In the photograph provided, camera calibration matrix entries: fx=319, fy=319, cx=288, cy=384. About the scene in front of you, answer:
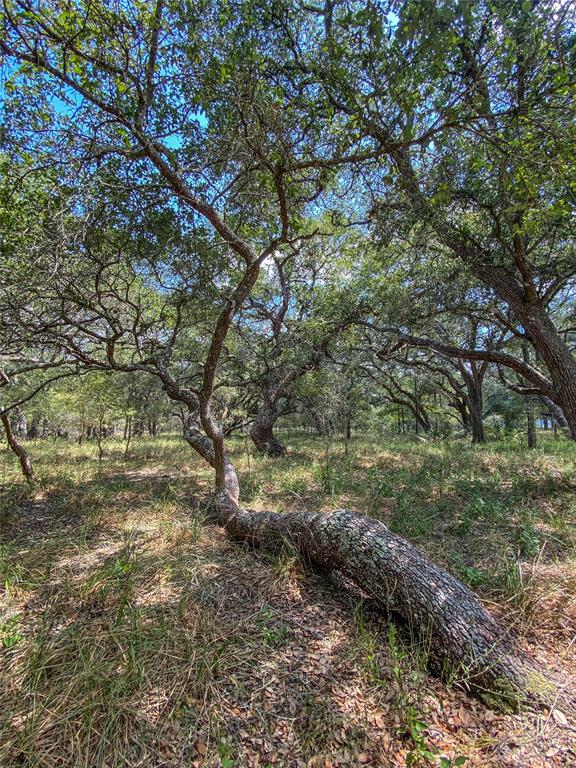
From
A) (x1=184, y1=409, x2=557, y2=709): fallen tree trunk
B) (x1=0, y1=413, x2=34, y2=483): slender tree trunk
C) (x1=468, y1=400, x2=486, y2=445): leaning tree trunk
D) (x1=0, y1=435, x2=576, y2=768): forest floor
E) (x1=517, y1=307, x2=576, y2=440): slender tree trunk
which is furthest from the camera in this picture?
(x1=468, y1=400, x2=486, y2=445): leaning tree trunk

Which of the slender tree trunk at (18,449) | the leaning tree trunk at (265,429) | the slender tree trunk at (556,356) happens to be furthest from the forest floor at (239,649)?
the leaning tree trunk at (265,429)

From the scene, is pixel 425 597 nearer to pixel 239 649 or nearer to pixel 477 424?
pixel 239 649

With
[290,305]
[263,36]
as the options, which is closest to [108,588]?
[263,36]

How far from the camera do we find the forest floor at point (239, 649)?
5.06ft

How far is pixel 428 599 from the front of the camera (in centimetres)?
214

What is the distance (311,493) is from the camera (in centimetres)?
526

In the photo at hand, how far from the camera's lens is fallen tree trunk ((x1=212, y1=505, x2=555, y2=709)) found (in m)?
1.82

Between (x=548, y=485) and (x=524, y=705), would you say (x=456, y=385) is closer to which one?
(x=548, y=485)

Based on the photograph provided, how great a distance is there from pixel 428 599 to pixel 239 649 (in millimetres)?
1288

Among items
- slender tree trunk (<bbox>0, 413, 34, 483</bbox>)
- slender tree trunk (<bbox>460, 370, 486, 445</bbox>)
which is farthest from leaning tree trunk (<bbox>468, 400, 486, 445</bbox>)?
slender tree trunk (<bbox>0, 413, 34, 483</bbox>)

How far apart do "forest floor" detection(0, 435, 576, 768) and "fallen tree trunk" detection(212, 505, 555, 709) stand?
0.35ft

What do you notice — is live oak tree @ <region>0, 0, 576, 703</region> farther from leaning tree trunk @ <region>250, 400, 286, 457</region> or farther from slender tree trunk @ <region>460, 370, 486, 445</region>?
slender tree trunk @ <region>460, 370, 486, 445</region>

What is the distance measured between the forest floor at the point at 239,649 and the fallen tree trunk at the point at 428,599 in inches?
4.2

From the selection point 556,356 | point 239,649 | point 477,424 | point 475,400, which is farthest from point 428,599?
point 475,400
